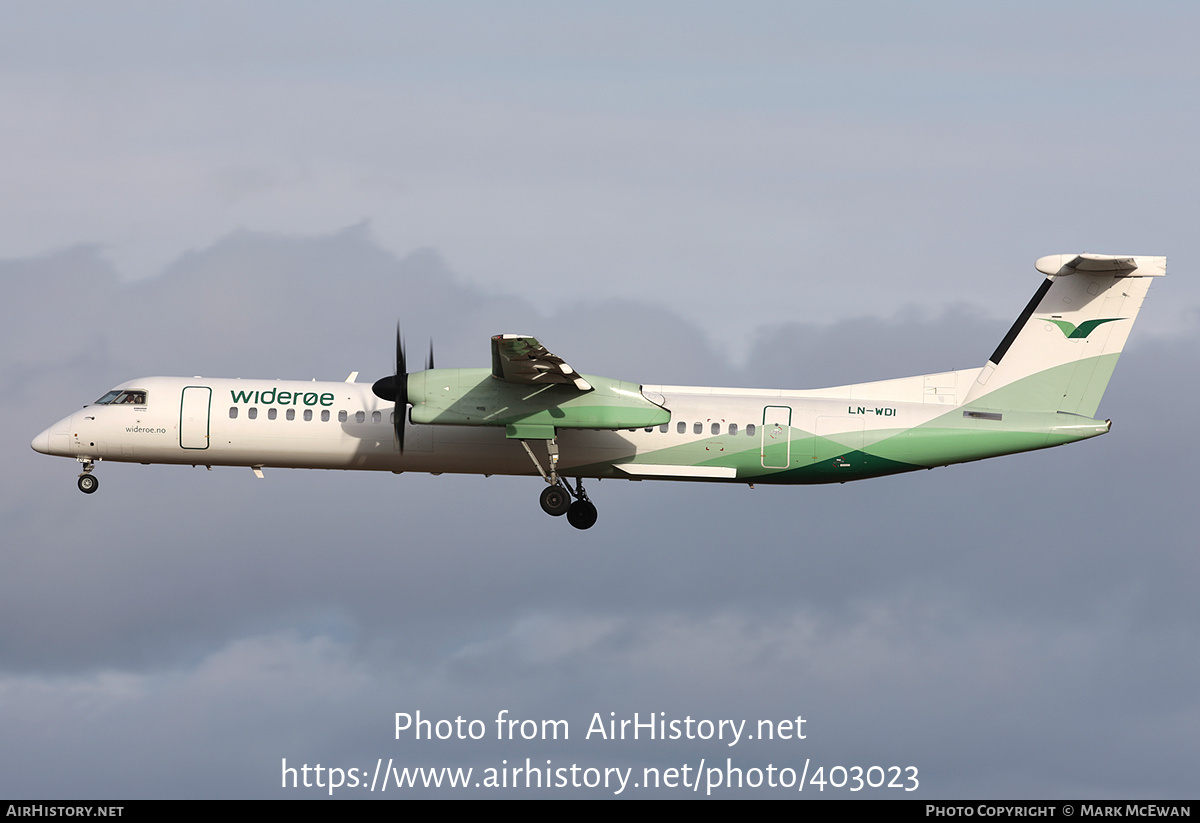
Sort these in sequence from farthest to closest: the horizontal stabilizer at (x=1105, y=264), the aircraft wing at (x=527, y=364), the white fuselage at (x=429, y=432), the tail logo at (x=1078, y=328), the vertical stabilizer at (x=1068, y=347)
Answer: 1. the tail logo at (x=1078, y=328)
2. the vertical stabilizer at (x=1068, y=347)
3. the white fuselage at (x=429, y=432)
4. the horizontal stabilizer at (x=1105, y=264)
5. the aircraft wing at (x=527, y=364)

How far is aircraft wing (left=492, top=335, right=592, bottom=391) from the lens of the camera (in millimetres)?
26469

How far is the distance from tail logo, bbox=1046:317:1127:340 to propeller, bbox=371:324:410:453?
1256cm

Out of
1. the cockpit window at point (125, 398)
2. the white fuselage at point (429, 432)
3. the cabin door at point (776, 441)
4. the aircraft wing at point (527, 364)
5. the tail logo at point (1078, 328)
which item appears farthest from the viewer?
the cockpit window at point (125, 398)

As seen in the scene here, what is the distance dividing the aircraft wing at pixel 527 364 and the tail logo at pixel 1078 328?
9.68m

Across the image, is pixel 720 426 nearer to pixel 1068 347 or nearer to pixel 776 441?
pixel 776 441

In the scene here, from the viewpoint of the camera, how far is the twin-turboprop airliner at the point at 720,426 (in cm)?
2927

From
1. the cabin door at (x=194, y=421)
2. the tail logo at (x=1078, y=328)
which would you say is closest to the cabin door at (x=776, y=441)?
the tail logo at (x=1078, y=328)

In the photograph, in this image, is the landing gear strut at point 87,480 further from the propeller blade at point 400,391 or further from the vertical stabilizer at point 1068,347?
the vertical stabilizer at point 1068,347

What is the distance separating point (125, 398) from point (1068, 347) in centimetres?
1889

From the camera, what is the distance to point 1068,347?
2980 centimetres

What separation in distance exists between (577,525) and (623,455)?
1.84 metres

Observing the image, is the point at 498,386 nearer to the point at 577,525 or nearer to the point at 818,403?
the point at 577,525

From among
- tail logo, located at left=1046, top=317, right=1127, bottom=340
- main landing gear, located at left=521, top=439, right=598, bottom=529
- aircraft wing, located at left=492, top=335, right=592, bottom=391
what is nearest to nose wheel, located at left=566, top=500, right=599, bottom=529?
main landing gear, located at left=521, top=439, right=598, bottom=529

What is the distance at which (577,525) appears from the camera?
98.9 ft
